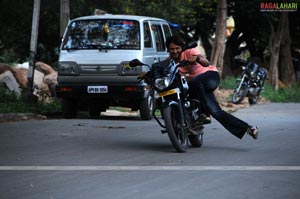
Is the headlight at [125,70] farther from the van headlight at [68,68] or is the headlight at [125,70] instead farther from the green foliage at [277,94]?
the green foliage at [277,94]

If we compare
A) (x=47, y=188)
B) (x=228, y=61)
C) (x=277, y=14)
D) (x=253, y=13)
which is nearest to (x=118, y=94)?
(x=47, y=188)

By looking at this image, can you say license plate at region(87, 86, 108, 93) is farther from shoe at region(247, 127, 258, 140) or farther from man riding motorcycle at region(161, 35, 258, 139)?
shoe at region(247, 127, 258, 140)

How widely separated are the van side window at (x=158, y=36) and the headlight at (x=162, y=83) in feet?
22.3

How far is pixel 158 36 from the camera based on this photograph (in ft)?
55.9

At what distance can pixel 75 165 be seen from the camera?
28.6 ft

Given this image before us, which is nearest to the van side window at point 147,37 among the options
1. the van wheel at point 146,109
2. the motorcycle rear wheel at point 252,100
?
the van wheel at point 146,109

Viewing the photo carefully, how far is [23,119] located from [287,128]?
513 centimetres

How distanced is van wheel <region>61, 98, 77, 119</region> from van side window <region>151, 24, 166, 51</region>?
223cm

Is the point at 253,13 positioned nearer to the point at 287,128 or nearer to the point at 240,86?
the point at 240,86

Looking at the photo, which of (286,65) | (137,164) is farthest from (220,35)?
(137,164)

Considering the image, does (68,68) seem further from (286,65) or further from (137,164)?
(286,65)

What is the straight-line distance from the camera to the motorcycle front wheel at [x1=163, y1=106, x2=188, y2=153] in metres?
9.70

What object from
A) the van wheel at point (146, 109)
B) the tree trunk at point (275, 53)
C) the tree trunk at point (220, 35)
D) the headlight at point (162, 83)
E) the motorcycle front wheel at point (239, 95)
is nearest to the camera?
the headlight at point (162, 83)

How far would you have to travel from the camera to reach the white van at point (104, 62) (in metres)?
15.4
